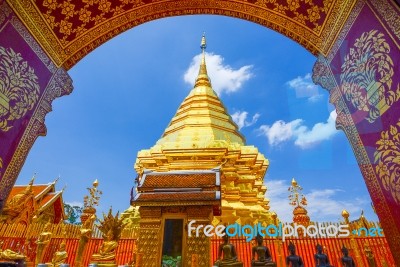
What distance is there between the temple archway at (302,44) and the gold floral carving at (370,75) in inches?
0.4

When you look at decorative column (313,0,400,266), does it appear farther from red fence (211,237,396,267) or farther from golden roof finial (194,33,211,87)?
golden roof finial (194,33,211,87)

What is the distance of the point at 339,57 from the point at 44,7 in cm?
404

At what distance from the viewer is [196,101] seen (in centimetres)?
1758

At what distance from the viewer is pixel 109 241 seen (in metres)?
7.20

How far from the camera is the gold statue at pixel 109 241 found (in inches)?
273

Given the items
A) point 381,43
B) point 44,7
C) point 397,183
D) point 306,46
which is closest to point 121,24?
point 44,7

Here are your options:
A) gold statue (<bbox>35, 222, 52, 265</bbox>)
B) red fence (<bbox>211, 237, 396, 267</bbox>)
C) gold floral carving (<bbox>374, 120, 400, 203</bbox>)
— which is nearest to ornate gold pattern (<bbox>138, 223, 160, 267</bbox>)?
red fence (<bbox>211, 237, 396, 267</bbox>)

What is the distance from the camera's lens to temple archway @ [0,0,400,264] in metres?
2.83

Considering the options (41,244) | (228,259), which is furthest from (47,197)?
(228,259)

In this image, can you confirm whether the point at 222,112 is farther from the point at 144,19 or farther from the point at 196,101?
the point at 144,19

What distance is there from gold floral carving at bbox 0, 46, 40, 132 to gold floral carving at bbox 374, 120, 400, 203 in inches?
167

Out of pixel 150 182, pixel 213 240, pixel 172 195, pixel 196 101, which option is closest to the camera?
pixel 172 195

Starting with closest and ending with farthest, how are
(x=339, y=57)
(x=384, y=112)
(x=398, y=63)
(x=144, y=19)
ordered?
1. (x=398, y=63)
2. (x=384, y=112)
3. (x=339, y=57)
4. (x=144, y=19)

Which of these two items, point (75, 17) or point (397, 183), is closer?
point (397, 183)
